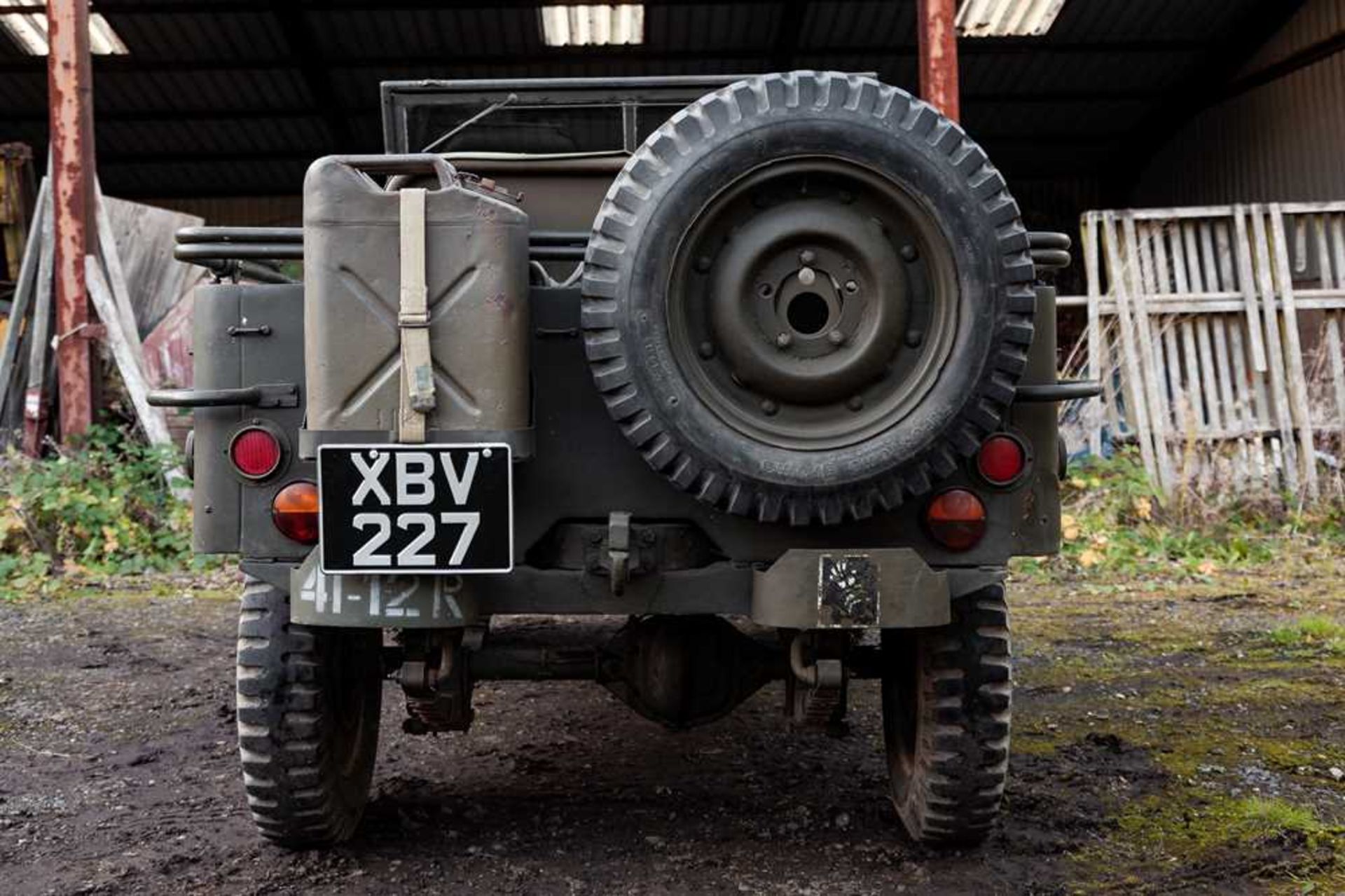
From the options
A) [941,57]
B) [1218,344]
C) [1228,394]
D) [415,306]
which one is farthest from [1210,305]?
[415,306]

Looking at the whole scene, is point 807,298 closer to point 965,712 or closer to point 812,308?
point 812,308

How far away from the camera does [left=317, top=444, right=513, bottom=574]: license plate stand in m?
2.32

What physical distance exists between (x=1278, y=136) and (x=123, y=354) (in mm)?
12335

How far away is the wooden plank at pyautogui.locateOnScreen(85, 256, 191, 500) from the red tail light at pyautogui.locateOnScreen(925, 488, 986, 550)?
6.22 m

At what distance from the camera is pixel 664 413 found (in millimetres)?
2334

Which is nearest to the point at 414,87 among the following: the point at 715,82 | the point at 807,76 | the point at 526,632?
the point at 715,82

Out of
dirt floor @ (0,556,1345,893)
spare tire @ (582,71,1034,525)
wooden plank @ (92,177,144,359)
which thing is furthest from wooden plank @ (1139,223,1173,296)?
wooden plank @ (92,177,144,359)

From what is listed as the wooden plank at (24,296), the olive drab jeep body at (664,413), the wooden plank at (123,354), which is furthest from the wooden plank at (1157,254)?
the wooden plank at (24,296)

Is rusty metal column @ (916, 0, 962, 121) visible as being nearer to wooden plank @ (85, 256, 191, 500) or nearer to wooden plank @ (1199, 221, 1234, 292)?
wooden plank @ (1199, 221, 1234, 292)

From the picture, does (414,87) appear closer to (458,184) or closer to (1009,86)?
(458,184)

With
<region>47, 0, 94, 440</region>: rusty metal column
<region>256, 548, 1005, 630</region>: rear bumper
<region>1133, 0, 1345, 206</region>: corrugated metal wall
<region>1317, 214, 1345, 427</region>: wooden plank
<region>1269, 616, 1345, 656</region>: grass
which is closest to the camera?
<region>256, 548, 1005, 630</region>: rear bumper

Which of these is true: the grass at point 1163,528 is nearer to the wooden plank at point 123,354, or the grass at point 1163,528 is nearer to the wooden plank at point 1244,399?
the wooden plank at point 1244,399

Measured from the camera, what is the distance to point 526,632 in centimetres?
341

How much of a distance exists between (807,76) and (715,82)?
5.89 feet
